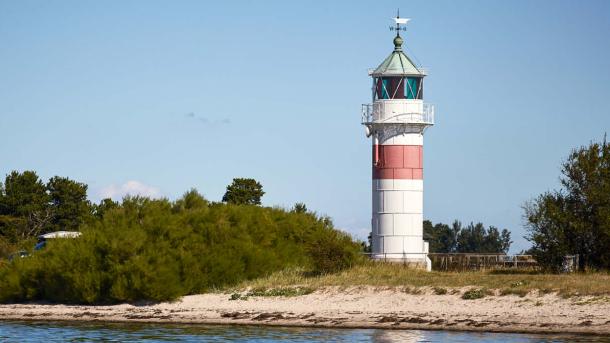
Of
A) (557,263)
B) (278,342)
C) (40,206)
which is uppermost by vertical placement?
(40,206)

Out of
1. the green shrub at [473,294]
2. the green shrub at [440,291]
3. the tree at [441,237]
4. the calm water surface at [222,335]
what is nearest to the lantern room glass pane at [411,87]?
the green shrub at [440,291]

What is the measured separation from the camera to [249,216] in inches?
1708

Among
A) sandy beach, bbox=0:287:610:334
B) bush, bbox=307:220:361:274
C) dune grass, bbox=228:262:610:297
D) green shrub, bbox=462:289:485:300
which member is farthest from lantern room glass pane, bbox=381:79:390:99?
green shrub, bbox=462:289:485:300

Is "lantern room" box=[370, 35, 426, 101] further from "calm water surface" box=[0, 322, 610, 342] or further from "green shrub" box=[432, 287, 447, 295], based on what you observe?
"calm water surface" box=[0, 322, 610, 342]

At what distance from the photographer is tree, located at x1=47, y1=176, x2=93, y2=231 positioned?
218ft

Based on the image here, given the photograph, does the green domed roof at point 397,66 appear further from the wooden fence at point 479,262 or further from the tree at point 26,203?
the tree at point 26,203

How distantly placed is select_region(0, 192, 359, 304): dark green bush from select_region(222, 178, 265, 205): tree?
21.3 m

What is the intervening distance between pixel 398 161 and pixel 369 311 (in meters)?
12.7

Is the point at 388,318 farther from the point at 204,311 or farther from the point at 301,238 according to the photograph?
the point at 301,238

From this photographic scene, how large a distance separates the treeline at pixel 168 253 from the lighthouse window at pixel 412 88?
6959mm

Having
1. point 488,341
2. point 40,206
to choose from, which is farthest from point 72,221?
point 488,341

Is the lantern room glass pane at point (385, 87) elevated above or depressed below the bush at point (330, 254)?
above

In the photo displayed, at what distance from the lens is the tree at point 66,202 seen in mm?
66500

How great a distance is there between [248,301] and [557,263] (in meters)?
11.1
